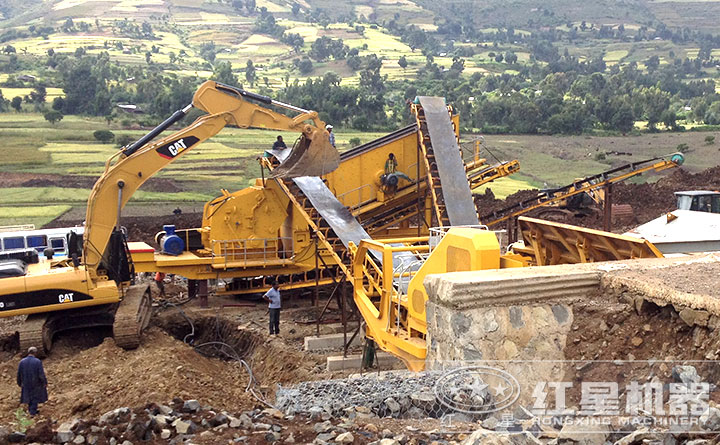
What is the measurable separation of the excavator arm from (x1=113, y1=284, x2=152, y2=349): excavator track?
0.74 m

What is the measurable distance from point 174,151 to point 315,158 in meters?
2.95

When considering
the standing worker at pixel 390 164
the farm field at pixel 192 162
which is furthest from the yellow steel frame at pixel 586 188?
the farm field at pixel 192 162

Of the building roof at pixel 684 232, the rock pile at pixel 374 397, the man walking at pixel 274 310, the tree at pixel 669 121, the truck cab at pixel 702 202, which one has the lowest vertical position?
the man walking at pixel 274 310

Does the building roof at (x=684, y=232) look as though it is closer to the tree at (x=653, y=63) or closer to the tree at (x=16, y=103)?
the tree at (x=16, y=103)

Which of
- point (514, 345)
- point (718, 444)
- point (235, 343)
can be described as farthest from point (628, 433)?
point (235, 343)

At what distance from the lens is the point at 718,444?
18.1ft

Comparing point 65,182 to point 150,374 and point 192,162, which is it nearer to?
point 192,162

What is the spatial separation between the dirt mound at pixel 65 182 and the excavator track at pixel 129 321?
939 inches

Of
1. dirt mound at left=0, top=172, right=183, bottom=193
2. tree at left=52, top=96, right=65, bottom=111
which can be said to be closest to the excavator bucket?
dirt mound at left=0, top=172, right=183, bottom=193

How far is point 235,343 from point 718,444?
13.2 m

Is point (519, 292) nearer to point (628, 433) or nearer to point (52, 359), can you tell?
point (628, 433)

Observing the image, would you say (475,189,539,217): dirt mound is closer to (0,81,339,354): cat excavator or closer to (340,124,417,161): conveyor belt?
(340,124,417,161): conveyor belt

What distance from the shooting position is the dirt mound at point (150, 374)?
11781 millimetres

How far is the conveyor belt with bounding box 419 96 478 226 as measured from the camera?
18219 mm
